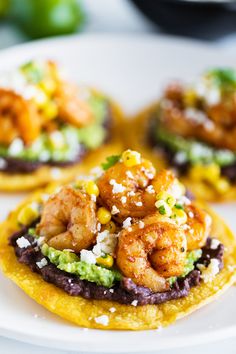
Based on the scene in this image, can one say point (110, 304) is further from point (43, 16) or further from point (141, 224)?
point (43, 16)

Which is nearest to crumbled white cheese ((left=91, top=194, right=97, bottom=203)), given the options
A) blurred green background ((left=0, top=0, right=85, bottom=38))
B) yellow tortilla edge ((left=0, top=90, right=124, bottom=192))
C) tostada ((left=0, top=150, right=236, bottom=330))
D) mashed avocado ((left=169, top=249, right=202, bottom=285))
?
tostada ((left=0, top=150, right=236, bottom=330))

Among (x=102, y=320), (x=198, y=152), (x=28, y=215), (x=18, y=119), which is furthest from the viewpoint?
(x=198, y=152)

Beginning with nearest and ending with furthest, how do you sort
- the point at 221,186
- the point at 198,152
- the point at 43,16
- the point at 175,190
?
the point at 175,190 → the point at 221,186 → the point at 198,152 → the point at 43,16

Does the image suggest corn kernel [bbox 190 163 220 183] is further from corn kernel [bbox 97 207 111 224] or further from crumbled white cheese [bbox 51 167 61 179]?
Answer: corn kernel [bbox 97 207 111 224]

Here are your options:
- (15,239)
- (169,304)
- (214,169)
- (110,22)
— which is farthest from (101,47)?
(169,304)

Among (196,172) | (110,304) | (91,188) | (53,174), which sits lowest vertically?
(53,174)

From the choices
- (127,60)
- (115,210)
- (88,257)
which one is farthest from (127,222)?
(127,60)
